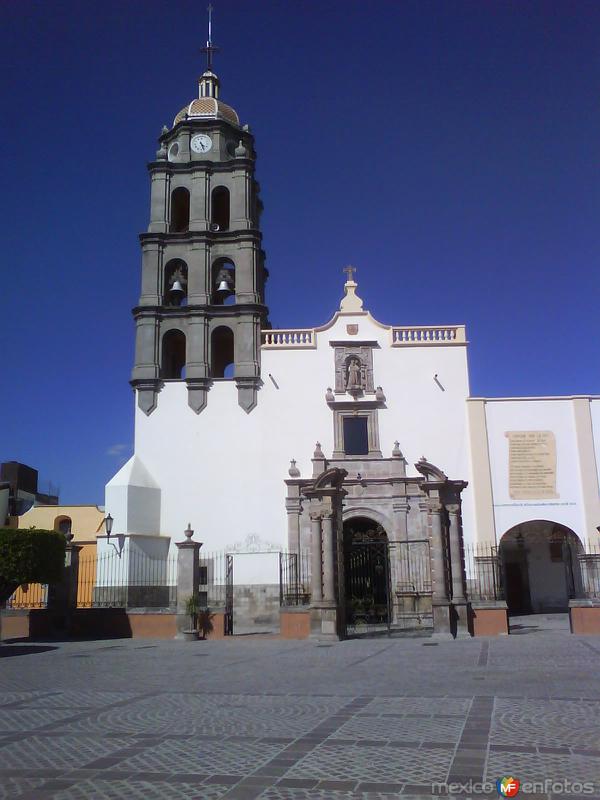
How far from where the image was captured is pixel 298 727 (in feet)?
25.0

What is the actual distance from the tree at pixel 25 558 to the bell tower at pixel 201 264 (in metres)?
8.59

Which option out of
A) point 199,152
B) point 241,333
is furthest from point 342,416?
point 199,152

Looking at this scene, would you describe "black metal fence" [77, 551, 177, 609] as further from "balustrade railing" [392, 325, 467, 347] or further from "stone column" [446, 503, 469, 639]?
"balustrade railing" [392, 325, 467, 347]

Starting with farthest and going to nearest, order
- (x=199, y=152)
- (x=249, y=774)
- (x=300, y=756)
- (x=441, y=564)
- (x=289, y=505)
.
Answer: (x=199, y=152) < (x=289, y=505) < (x=441, y=564) < (x=300, y=756) < (x=249, y=774)

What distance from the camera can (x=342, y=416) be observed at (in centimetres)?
2881

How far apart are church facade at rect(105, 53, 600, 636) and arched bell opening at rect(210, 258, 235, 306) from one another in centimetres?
A: 11

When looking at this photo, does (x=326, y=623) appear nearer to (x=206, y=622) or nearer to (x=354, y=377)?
(x=206, y=622)

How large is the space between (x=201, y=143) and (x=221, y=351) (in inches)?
360

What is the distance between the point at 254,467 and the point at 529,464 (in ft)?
34.2

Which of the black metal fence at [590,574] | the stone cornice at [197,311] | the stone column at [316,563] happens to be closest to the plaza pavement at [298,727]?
the stone column at [316,563]

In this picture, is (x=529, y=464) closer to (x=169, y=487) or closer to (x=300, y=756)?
(x=169, y=487)

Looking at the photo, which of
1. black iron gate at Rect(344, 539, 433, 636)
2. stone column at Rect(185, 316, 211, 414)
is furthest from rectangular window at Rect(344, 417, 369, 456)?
→ stone column at Rect(185, 316, 211, 414)

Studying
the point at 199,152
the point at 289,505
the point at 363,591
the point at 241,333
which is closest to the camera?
the point at 363,591

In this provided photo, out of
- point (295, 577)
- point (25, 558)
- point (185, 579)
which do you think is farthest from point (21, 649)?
point (295, 577)
